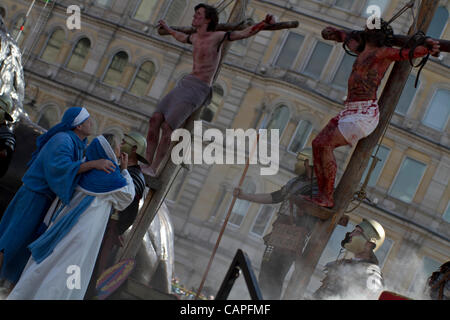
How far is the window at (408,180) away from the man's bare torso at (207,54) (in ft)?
38.9

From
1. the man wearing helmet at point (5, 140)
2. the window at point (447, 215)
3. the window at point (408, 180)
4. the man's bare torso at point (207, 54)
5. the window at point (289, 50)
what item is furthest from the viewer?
the window at point (289, 50)

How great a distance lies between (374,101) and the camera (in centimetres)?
399

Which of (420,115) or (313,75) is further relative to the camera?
(313,75)

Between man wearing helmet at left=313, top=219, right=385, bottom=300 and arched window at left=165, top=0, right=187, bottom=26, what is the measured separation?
15194 millimetres

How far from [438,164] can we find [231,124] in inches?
231

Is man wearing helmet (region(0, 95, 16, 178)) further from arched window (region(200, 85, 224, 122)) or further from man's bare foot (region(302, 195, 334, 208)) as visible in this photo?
arched window (region(200, 85, 224, 122))

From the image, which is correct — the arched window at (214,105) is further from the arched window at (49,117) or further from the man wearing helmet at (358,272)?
the man wearing helmet at (358,272)

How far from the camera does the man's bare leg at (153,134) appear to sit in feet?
15.9

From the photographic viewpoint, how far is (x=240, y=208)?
10.3m

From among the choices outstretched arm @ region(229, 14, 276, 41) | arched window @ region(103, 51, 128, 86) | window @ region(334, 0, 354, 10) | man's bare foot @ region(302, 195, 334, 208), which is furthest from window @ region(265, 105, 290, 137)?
man's bare foot @ region(302, 195, 334, 208)

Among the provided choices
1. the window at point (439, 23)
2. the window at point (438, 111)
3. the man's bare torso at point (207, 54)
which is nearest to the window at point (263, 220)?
the man's bare torso at point (207, 54)

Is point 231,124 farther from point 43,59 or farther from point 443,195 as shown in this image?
point 43,59
